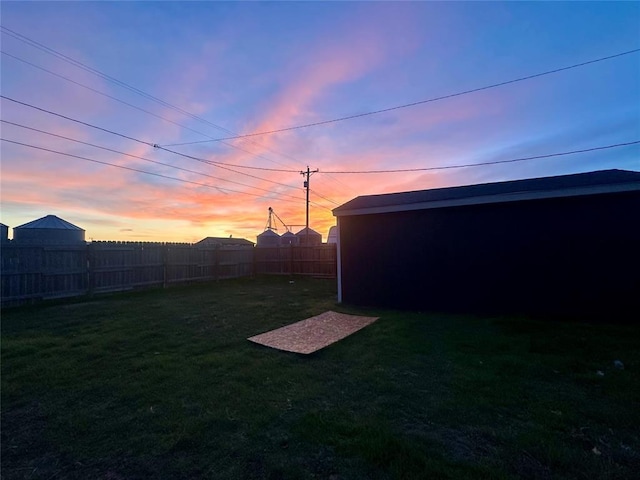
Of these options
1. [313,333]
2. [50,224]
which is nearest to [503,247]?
[313,333]

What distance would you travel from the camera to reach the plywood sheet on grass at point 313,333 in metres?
4.79

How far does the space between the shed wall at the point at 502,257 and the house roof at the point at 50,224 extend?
14362 millimetres

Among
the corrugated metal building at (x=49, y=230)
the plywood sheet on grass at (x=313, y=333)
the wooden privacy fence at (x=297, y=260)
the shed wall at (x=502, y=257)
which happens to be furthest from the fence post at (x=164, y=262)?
the plywood sheet on grass at (x=313, y=333)

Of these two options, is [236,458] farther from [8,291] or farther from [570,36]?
[570,36]

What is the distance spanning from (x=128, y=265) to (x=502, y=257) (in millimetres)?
11174

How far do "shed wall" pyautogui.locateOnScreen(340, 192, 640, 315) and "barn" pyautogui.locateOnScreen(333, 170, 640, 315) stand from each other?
0.06 ft

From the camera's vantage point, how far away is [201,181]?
16.3m

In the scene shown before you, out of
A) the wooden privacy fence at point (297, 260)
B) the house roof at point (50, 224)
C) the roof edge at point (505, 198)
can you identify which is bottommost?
the wooden privacy fence at point (297, 260)

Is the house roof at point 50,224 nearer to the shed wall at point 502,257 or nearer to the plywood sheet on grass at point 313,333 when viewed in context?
the shed wall at point 502,257

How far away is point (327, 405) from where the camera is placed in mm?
2959

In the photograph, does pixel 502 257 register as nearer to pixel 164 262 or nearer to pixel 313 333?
pixel 313 333

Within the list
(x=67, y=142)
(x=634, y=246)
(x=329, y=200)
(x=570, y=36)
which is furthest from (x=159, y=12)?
(x=329, y=200)

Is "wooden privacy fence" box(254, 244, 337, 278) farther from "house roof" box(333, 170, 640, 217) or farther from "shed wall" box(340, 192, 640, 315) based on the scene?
"house roof" box(333, 170, 640, 217)

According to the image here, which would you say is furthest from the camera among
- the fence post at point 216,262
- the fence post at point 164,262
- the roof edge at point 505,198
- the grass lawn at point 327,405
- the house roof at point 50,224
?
the fence post at point 216,262
